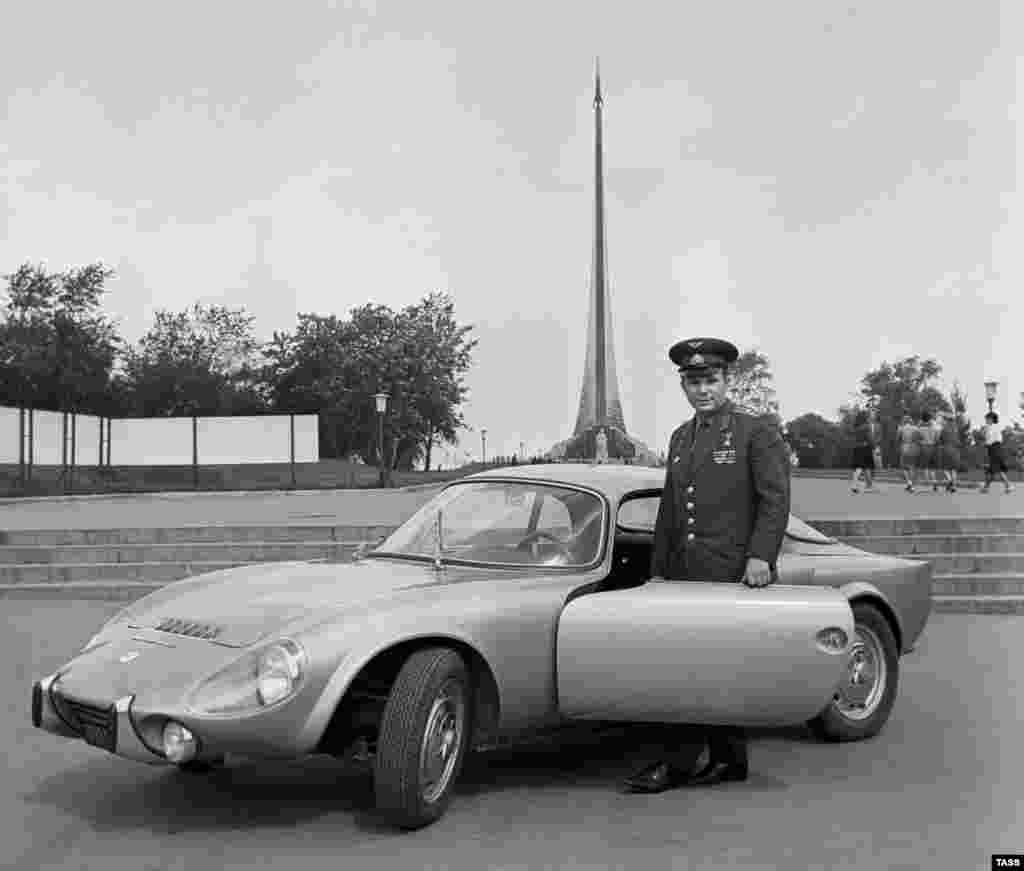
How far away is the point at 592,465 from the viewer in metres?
5.69

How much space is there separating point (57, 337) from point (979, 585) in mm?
31464

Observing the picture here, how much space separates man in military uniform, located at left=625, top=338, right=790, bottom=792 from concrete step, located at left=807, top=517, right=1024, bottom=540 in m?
6.82

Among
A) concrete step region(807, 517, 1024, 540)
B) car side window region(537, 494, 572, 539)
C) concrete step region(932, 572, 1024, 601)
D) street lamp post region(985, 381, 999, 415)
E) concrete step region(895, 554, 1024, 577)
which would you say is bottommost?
concrete step region(932, 572, 1024, 601)

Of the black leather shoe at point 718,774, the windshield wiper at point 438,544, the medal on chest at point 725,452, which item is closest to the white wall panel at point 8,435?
the windshield wiper at point 438,544

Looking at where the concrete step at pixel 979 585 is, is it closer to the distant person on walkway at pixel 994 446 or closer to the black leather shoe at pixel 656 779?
the black leather shoe at pixel 656 779

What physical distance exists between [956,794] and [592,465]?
2.20m

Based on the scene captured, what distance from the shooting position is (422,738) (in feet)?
12.8

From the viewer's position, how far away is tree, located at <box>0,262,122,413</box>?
35.2 m

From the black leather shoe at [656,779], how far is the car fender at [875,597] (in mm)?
1370

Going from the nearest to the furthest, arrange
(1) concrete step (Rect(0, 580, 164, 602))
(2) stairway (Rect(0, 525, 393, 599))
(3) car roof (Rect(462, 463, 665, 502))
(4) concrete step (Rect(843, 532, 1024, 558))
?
(3) car roof (Rect(462, 463, 665, 502)) < (4) concrete step (Rect(843, 532, 1024, 558)) < (1) concrete step (Rect(0, 580, 164, 602)) < (2) stairway (Rect(0, 525, 393, 599))

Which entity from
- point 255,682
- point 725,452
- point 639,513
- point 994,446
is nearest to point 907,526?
point 639,513

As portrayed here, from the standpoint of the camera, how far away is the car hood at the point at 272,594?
4137mm

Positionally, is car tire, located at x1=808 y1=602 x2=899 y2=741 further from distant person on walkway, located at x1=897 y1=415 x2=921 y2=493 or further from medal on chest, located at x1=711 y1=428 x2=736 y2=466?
distant person on walkway, located at x1=897 y1=415 x2=921 y2=493

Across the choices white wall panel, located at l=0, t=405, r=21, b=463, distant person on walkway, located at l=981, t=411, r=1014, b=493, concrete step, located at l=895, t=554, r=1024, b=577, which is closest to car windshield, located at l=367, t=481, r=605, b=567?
concrete step, located at l=895, t=554, r=1024, b=577
